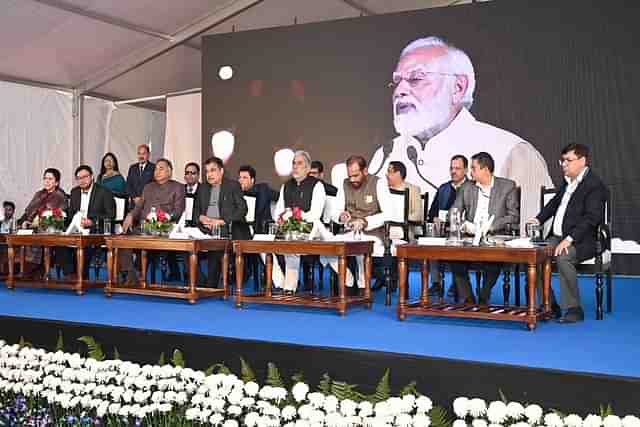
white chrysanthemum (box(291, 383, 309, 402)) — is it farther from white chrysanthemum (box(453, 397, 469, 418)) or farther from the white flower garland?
white chrysanthemum (box(453, 397, 469, 418))

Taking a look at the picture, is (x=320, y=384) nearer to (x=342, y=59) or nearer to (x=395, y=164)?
(x=395, y=164)

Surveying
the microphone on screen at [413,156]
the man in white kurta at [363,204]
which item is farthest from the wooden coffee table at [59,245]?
the microphone on screen at [413,156]

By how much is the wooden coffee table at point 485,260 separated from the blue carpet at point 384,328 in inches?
3.0

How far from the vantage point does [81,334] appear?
4.10 metres

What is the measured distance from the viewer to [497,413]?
2.60 meters

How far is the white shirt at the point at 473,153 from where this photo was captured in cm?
792

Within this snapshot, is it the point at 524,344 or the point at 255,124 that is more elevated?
the point at 255,124

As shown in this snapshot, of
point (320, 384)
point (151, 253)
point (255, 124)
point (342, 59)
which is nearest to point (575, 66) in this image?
point (342, 59)

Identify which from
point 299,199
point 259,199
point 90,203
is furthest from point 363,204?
point 90,203

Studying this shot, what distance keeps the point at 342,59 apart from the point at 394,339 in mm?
5953

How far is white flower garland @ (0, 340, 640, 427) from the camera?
266cm

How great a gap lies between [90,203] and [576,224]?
4.30 m

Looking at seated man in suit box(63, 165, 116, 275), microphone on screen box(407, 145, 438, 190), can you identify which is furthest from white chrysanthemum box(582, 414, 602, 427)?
microphone on screen box(407, 145, 438, 190)

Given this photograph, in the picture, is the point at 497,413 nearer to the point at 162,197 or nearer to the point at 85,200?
the point at 162,197
